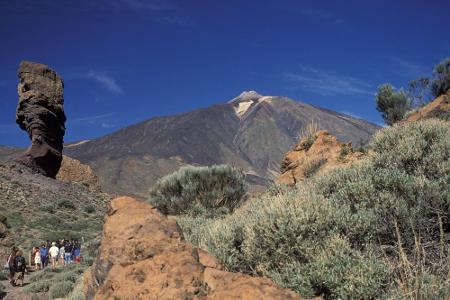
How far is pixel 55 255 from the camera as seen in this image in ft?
63.5

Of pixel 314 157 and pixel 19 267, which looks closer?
pixel 314 157

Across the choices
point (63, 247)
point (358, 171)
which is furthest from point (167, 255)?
point (63, 247)

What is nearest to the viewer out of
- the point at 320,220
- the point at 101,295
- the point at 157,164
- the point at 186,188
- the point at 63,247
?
the point at 101,295

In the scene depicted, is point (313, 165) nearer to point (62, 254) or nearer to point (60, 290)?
point (60, 290)

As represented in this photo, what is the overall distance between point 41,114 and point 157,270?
3552cm

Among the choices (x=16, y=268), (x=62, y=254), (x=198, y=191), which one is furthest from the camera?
(x=62, y=254)

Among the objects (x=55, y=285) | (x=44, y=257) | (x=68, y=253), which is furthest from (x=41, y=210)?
(x=55, y=285)

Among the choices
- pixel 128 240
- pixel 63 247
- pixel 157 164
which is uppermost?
pixel 157 164

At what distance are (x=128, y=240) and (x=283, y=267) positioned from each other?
4.73 ft

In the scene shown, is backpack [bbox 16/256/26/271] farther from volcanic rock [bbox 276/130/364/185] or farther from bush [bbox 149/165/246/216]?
volcanic rock [bbox 276/130/364/185]

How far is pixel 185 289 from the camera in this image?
346 centimetres

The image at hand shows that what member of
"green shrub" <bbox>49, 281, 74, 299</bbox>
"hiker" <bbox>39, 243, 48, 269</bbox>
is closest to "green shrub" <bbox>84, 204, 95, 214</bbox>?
"hiker" <bbox>39, 243, 48, 269</bbox>

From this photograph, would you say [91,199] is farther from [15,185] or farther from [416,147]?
[416,147]

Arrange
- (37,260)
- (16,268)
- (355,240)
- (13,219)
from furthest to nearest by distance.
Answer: (13,219), (37,260), (16,268), (355,240)
